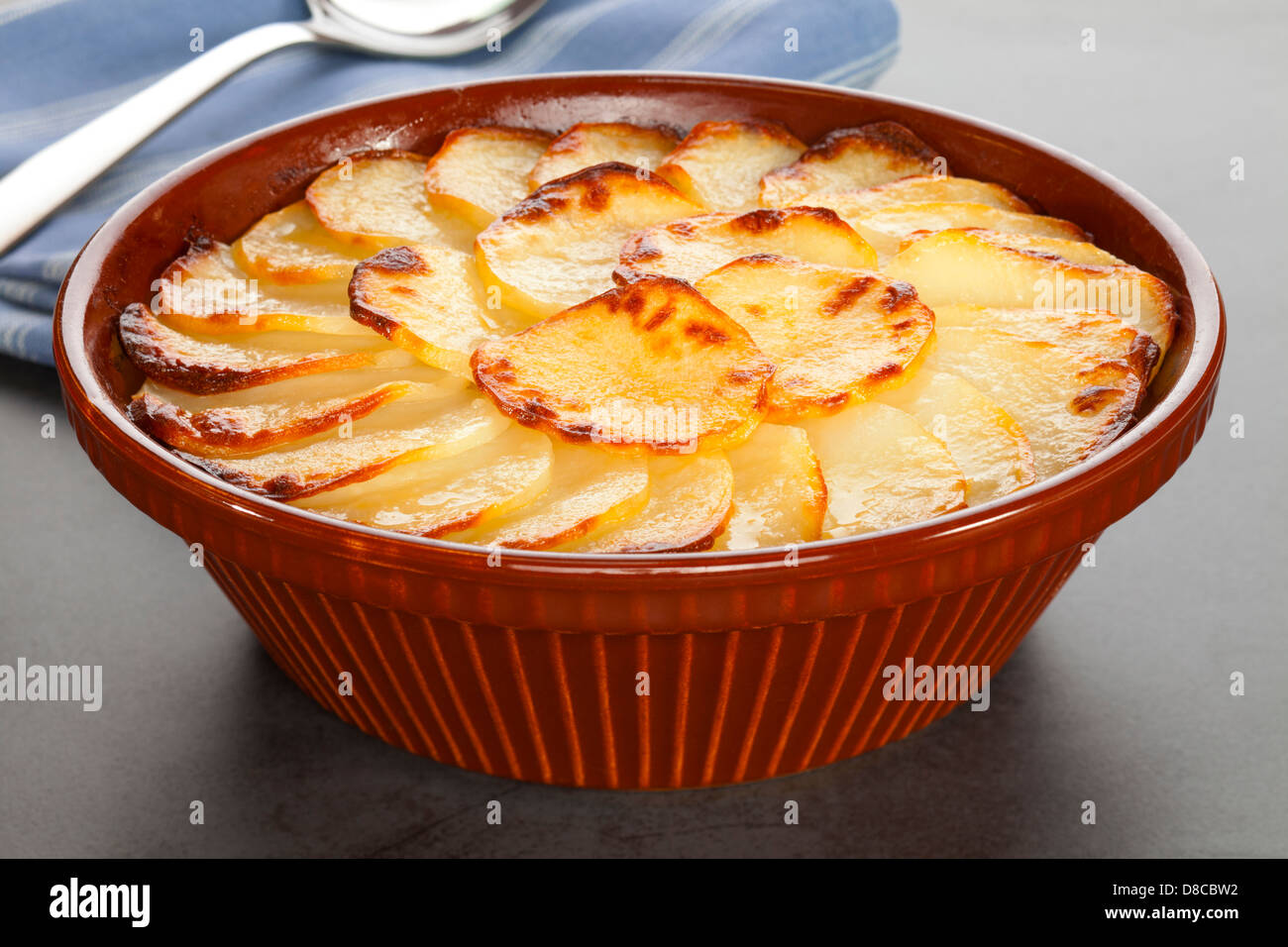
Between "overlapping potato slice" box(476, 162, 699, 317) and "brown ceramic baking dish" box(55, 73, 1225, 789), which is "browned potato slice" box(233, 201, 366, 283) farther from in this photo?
"overlapping potato slice" box(476, 162, 699, 317)

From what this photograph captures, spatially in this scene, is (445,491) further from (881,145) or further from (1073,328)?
(881,145)

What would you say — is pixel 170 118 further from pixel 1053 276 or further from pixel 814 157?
pixel 1053 276

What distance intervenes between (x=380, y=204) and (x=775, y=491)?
1.07m

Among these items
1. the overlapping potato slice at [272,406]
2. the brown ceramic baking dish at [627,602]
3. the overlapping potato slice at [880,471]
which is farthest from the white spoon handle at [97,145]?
the overlapping potato slice at [880,471]

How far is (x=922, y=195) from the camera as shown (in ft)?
8.08

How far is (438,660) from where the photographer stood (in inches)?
68.2

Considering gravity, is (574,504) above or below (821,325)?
below

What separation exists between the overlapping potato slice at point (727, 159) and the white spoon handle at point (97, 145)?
3.61 ft

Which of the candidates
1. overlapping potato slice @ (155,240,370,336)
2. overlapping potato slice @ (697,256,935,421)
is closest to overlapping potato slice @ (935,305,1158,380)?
overlapping potato slice @ (697,256,935,421)

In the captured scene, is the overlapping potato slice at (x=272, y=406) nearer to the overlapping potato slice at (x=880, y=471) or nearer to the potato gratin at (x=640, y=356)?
the potato gratin at (x=640, y=356)

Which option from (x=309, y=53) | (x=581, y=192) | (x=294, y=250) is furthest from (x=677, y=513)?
(x=309, y=53)

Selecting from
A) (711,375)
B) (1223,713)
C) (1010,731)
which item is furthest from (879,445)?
(1223,713)

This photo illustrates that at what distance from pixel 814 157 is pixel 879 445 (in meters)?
0.96

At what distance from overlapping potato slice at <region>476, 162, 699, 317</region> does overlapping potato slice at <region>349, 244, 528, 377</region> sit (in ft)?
0.15
